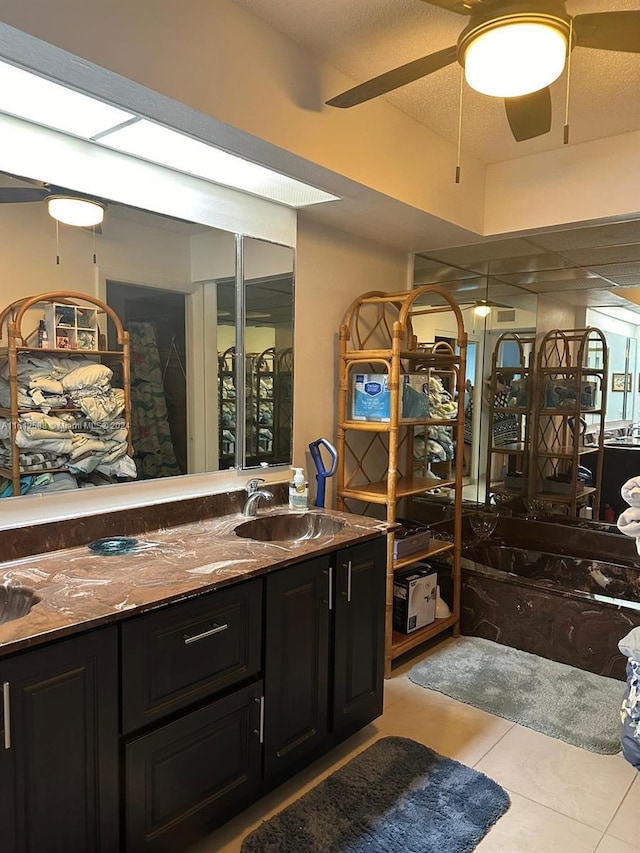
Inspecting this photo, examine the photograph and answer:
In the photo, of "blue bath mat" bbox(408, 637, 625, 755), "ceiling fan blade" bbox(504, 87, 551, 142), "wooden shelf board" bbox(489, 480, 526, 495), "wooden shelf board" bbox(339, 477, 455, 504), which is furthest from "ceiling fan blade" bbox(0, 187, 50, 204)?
"wooden shelf board" bbox(489, 480, 526, 495)

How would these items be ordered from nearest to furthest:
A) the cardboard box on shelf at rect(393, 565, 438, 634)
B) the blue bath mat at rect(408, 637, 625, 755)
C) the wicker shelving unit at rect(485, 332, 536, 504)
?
the blue bath mat at rect(408, 637, 625, 755) → the cardboard box on shelf at rect(393, 565, 438, 634) → the wicker shelving unit at rect(485, 332, 536, 504)

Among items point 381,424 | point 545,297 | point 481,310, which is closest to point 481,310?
point 481,310

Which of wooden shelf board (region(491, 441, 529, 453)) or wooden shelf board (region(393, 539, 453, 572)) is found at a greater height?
wooden shelf board (region(491, 441, 529, 453))

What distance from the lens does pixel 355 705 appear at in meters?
2.30

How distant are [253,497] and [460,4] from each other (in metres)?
1.84

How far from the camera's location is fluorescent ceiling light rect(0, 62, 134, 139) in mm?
1661

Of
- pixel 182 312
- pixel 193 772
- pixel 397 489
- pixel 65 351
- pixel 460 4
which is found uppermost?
pixel 460 4

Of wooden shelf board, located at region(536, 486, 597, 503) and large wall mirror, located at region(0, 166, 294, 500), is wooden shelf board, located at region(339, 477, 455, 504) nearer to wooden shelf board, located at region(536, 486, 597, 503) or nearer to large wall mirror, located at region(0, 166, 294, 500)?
large wall mirror, located at region(0, 166, 294, 500)

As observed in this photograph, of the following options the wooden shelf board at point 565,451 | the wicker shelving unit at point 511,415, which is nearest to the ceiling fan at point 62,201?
the wicker shelving unit at point 511,415

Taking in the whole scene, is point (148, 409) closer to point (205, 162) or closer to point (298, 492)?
point (298, 492)

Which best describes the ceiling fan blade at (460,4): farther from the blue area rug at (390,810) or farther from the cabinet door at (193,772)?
the blue area rug at (390,810)

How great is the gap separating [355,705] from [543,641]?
1289 millimetres

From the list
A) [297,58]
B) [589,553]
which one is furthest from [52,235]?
[589,553]

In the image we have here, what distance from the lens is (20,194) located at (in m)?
Result: 1.83
